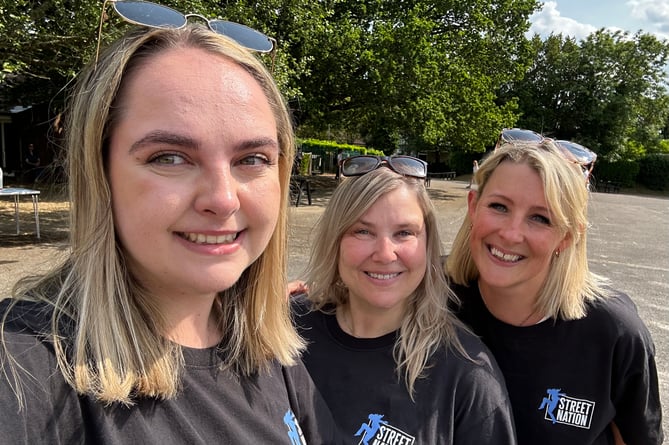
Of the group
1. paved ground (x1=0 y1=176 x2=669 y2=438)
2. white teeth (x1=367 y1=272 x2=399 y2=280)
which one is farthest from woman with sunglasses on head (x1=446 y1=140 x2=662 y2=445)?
paved ground (x1=0 y1=176 x2=669 y2=438)

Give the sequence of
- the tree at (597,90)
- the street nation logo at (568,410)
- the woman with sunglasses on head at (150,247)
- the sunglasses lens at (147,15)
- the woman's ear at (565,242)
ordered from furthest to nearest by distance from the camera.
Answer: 1. the tree at (597,90)
2. the woman's ear at (565,242)
3. the street nation logo at (568,410)
4. the sunglasses lens at (147,15)
5. the woman with sunglasses on head at (150,247)

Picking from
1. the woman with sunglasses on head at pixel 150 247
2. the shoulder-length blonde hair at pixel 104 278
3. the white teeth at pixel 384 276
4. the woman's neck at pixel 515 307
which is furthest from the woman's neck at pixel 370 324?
the shoulder-length blonde hair at pixel 104 278

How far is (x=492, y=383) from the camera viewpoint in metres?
1.74

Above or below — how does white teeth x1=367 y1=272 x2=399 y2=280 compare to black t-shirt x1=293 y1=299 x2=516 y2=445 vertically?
above

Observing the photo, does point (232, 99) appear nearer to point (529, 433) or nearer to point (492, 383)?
point (492, 383)

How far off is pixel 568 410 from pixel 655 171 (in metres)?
42.7

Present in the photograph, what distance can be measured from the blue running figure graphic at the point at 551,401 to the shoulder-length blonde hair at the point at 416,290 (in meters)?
0.41

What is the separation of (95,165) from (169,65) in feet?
0.92

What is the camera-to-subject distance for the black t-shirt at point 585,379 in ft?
6.06

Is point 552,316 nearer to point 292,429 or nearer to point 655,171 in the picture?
point 292,429

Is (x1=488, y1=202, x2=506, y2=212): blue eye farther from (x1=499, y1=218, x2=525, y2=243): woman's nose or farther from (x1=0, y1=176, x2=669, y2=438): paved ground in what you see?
(x1=0, y1=176, x2=669, y2=438): paved ground

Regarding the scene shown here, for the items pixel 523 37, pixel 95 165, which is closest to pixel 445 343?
pixel 95 165

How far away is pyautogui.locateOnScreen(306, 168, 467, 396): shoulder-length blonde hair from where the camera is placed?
6.13 feet

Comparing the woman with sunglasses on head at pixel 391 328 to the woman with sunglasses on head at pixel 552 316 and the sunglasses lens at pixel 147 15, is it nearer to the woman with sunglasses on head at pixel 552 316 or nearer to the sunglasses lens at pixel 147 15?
the woman with sunglasses on head at pixel 552 316
